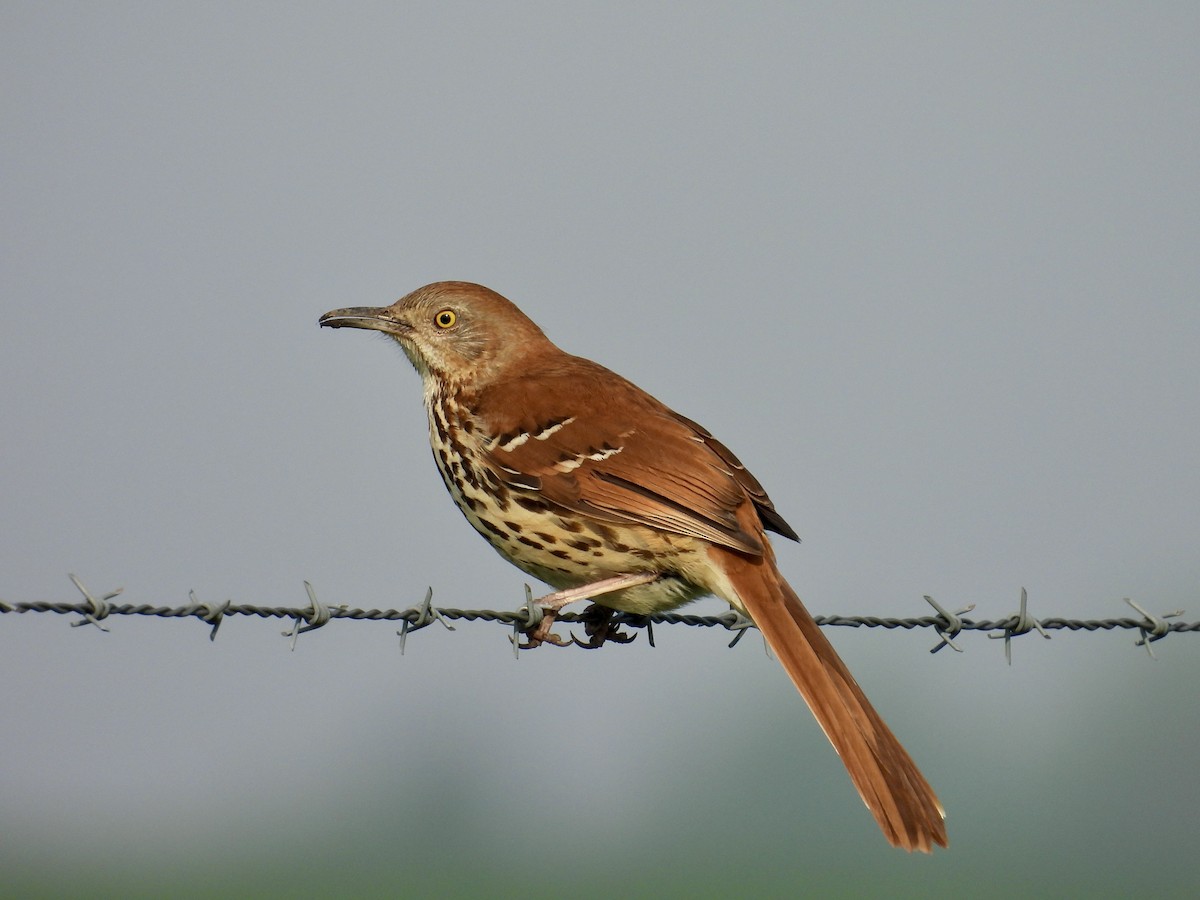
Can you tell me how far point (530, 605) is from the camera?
204 inches

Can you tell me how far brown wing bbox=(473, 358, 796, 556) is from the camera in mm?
5297

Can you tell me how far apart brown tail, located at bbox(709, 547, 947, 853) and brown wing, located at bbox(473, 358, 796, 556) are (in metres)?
0.15

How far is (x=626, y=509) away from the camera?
5309mm

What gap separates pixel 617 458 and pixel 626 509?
28cm

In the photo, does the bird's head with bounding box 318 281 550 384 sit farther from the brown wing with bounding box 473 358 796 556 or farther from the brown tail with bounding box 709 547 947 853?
the brown tail with bounding box 709 547 947 853

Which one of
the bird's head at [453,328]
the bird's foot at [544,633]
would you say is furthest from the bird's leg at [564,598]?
the bird's head at [453,328]

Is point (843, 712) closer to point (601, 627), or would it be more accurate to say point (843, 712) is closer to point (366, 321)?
point (601, 627)

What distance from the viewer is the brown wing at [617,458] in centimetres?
530

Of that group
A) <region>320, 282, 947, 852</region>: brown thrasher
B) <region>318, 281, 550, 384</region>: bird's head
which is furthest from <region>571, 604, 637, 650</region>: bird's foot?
<region>318, 281, 550, 384</region>: bird's head

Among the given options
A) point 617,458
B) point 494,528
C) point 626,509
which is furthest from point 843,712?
point 494,528

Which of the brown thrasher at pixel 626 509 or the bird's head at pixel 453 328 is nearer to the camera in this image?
the brown thrasher at pixel 626 509

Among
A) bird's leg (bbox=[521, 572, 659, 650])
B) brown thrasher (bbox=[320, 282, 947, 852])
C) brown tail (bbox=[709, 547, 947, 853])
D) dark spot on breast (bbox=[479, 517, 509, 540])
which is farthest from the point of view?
dark spot on breast (bbox=[479, 517, 509, 540])

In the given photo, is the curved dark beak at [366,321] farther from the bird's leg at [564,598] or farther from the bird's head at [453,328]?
the bird's leg at [564,598]

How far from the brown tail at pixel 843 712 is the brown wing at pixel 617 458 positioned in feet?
0.49
